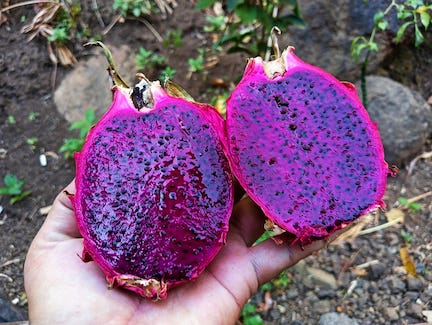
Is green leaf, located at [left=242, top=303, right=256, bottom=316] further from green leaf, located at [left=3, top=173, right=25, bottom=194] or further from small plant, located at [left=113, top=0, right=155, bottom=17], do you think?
small plant, located at [left=113, top=0, right=155, bottom=17]

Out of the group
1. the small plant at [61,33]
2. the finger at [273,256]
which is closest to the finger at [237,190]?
the finger at [273,256]

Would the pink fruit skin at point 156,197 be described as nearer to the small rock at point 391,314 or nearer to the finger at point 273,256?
the finger at point 273,256

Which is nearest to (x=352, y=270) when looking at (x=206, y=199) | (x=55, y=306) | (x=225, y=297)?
(x=225, y=297)

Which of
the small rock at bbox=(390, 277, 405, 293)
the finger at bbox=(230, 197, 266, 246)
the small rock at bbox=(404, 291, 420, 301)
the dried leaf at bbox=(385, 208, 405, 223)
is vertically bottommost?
the small rock at bbox=(404, 291, 420, 301)

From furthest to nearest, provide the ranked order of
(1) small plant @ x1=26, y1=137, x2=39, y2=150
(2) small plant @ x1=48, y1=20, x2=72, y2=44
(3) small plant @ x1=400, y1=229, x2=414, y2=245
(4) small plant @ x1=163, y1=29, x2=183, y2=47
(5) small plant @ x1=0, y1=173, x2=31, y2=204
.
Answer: (4) small plant @ x1=163, y1=29, x2=183, y2=47 → (2) small plant @ x1=48, y1=20, x2=72, y2=44 → (1) small plant @ x1=26, y1=137, x2=39, y2=150 → (5) small plant @ x1=0, y1=173, x2=31, y2=204 → (3) small plant @ x1=400, y1=229, x2=414, y2=245

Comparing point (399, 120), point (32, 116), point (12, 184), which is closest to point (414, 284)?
point (399, 120)

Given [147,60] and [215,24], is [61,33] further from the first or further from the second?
[215,24]

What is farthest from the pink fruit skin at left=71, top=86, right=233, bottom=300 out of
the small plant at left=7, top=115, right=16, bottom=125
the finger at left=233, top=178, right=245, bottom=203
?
the small plant at left=7, top=115, right=16, bottom=125

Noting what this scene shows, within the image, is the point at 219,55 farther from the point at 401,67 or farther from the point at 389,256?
the point at 389,256
